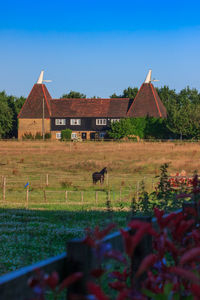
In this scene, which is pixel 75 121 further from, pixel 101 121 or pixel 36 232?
pixel 36 232

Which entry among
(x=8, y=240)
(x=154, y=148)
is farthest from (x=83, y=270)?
(x=154, y=148)

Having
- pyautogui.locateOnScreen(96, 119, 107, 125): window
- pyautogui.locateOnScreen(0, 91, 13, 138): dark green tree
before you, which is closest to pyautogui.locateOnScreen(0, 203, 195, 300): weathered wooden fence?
pyautogui.locateOnScreen(96, 119, 107, 125): window

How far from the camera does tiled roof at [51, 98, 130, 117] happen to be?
79875mm

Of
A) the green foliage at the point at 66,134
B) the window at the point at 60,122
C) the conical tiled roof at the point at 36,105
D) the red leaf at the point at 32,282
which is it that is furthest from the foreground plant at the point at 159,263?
the window at the point at 60,122

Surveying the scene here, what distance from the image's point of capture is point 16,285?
2.26m

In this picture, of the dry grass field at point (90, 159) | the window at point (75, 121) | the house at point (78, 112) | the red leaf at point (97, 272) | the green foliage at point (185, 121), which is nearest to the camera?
the red leaf at point (97, 272)

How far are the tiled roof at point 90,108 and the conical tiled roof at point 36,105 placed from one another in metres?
1.77

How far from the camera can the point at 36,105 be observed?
79438 millimetres

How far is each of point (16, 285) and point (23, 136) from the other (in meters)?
→ 76.3

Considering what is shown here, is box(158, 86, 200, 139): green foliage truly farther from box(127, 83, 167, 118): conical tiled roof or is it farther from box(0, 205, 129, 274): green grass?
box(0, 205, 129, 274): green grass

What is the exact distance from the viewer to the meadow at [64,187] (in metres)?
9.52

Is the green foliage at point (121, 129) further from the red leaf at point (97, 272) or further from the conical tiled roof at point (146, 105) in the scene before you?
the red leaf at point (97, 272)

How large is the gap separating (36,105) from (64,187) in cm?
5301

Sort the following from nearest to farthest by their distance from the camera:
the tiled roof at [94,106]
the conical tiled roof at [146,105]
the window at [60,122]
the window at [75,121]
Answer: the conical tiled roof at [146,105]
the tiled roof at [94,106]
the window at [60,122]
the window at [75,121]
